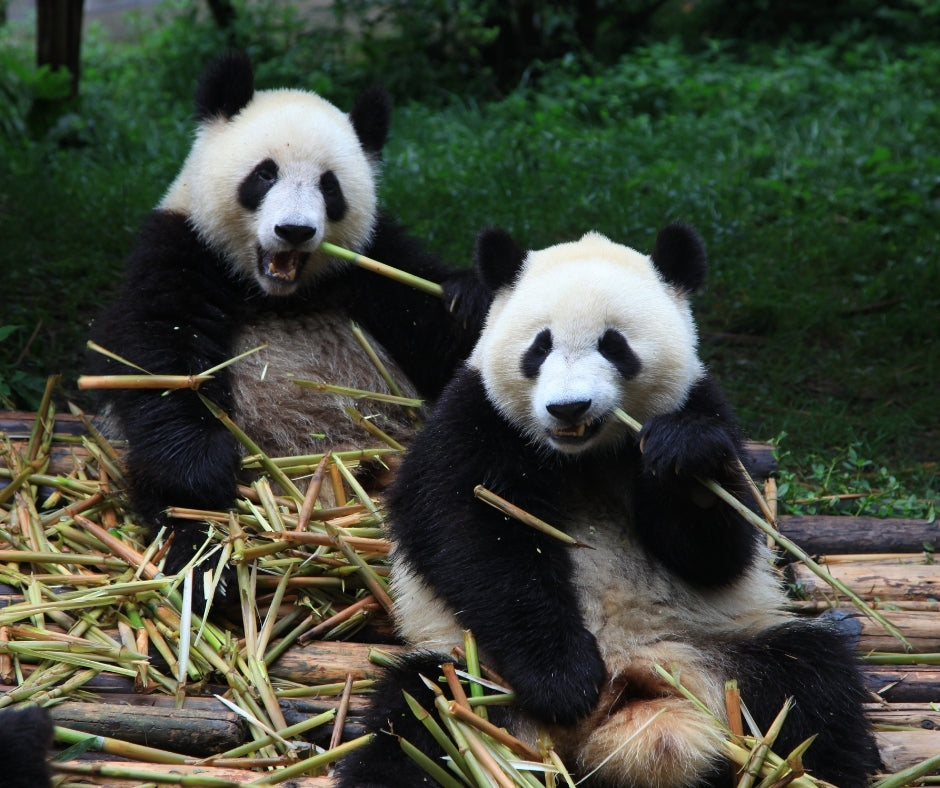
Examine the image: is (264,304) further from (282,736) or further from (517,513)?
(282,736)

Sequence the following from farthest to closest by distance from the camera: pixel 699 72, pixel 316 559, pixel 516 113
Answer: pixel 699 72 < pixel 516 113 < pixel 316 559

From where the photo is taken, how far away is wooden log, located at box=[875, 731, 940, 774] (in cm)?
330

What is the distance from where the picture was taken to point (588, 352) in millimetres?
3295

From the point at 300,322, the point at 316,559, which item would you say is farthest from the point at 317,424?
the point at 316,559

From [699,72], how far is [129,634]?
820 centimetres

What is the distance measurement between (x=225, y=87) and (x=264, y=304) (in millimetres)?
909

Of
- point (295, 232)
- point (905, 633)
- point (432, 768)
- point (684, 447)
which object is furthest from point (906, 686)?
point (295, 232)

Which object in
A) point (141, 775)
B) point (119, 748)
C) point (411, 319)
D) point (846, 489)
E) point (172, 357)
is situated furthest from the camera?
point (846, 489)

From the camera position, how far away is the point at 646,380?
11.1 feet

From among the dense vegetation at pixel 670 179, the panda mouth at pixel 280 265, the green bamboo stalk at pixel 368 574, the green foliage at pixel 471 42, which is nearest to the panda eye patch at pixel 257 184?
the panda mouth at pixel 280 265

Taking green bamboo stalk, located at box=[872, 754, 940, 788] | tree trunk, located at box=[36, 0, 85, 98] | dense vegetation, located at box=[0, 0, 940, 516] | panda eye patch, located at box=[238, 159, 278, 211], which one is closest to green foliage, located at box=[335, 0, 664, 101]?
dense vegetation, located at box=[0, 0, 940, 516]

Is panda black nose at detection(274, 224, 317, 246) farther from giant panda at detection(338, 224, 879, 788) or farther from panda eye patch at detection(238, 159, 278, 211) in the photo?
giant panda at detection(338, 224, 879, 788)

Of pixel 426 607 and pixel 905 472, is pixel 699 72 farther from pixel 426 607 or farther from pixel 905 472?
pixel 426 607

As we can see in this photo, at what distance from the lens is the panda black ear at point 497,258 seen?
367 centimetres
